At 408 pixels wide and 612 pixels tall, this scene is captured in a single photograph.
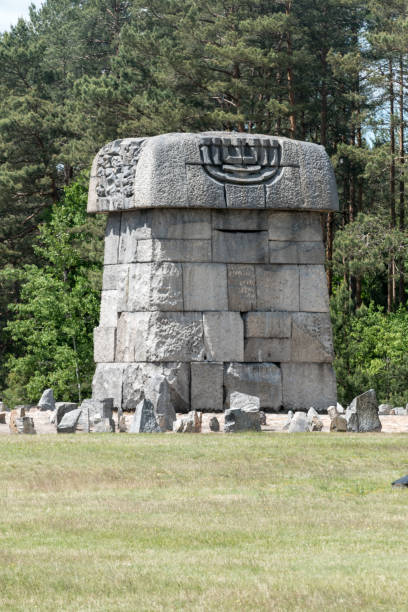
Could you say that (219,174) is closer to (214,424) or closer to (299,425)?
(214,424)

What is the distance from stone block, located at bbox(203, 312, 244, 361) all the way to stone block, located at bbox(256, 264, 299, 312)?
1.59ft

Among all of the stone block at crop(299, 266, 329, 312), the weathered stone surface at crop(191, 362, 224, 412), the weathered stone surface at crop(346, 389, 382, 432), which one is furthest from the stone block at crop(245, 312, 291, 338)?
the weathered stone surface at crop(346, 389, 382, 432)

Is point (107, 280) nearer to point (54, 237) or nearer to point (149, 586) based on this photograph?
point (149, 586)

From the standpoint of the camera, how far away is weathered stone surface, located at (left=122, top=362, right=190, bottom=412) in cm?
1536

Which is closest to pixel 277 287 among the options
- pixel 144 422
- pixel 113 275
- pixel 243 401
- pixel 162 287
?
pixel 162 287

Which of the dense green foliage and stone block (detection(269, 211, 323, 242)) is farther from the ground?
the dense green foliage

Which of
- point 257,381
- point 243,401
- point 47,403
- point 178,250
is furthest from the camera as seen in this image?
point 47,403

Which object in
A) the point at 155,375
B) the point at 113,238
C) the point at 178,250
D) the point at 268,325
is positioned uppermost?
the point at 113,238

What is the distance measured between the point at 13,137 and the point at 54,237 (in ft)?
15.8

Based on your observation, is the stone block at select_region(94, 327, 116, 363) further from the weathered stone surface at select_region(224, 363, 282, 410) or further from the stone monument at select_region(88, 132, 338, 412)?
the weathered stone surface at select_region(224, 363, 282, 410)

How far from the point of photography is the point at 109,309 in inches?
653

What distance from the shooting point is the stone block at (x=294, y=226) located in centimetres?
1595

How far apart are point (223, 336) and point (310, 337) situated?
4.35 ft

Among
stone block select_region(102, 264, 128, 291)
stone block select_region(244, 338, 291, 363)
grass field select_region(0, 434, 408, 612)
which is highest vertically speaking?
stone block select_region(102, 264, 128, 291)
